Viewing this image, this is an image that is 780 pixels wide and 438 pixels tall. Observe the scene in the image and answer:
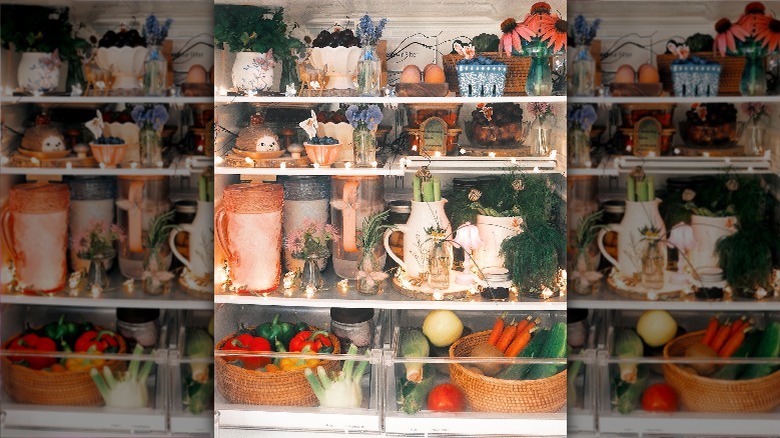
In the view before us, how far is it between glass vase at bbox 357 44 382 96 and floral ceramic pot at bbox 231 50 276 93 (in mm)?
252

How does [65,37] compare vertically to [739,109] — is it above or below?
above

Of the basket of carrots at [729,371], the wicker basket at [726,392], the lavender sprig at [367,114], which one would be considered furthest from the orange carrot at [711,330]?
the lavender sprig at [367,114]

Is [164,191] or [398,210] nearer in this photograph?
[398,210]

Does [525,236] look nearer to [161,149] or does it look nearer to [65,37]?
[161,149]

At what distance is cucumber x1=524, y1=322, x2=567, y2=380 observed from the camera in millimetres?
2412

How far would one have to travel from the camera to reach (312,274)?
246 cm

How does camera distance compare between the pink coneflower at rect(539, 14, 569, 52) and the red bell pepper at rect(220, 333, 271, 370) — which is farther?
the red bell pepper at rect(220, 333, 271, 370)

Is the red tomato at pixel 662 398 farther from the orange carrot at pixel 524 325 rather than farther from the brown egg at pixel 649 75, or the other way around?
the brown egg at pixel 649 75

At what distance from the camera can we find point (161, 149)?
8.55 feet

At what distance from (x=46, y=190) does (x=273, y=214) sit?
739 millimetres

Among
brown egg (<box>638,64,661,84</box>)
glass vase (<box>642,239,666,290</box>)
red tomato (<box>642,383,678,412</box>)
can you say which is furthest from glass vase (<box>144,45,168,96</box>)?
red tomato (<box>642,383,678,412</box>)

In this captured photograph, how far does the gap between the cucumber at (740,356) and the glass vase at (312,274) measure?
1216mm

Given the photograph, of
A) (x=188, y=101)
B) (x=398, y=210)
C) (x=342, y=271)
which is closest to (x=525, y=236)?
(x=398, y=210)

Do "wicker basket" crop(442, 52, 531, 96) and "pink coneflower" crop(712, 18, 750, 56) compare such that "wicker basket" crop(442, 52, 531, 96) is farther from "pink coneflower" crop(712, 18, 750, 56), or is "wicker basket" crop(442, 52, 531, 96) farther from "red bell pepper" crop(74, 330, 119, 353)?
"red bell pepper" crop(74, 330, 119, 353)
